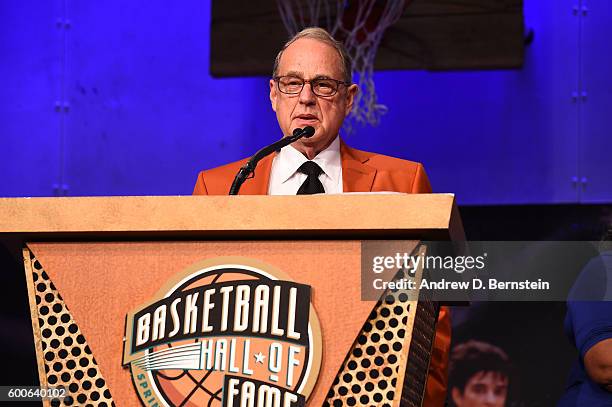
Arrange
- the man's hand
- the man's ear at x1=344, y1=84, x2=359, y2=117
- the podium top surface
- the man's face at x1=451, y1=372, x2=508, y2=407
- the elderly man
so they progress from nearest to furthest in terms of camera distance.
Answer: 1. the podium top surface
2. the man's hand
3. the elderly man
4. the man's ear at x1=344, y1=84, x2=359, y2=117
5. the man's face at x1=451, y1=372, x2=508, y2=407

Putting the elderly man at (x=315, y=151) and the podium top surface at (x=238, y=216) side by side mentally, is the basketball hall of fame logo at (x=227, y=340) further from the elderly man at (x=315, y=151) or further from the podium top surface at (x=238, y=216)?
the elderly man at (x=315, y=151)

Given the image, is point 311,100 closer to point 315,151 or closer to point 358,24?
point 315,151

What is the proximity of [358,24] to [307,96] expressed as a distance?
1550mm

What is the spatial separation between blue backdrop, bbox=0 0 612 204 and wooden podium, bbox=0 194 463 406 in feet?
7.87

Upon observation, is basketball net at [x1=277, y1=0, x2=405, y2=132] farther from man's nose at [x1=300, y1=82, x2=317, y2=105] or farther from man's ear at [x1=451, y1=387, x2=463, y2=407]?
man's nose at [x1=300, y1=82, x2=317, y2=105]

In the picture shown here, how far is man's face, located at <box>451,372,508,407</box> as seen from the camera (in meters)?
3.61

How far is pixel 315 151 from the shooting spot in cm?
248

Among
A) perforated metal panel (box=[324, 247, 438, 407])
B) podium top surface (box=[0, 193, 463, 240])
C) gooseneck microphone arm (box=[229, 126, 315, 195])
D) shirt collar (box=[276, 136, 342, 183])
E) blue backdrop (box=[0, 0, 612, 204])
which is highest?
blue backdrop (box=[0, 0, 612, 204])

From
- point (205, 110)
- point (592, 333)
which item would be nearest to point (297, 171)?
point (592, 333)

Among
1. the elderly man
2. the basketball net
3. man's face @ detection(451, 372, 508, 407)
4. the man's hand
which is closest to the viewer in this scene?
the man's hand

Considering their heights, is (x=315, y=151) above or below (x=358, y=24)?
below

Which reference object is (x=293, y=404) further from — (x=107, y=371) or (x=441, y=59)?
(x=441, y=59)

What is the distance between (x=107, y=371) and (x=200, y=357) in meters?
0.15

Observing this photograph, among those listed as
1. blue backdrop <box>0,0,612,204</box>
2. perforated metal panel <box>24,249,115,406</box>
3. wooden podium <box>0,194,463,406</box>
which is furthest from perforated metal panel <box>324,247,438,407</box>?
blue backdrop <box>0,0,612,204</box>
